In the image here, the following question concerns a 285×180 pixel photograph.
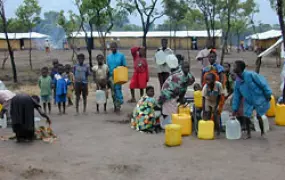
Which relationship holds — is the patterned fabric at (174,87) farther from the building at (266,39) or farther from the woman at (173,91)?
the building at (266,39)

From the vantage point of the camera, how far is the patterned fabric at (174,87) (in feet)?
25.3

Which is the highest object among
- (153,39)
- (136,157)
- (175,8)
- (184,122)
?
(175,8)

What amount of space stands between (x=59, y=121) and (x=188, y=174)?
4.28m

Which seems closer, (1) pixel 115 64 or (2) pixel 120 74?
(2) pixel 120 74

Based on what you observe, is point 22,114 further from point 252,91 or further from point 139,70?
point 139,70

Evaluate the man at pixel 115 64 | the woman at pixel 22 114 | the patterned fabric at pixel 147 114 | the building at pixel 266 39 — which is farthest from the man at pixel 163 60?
the building at pixel 266 39

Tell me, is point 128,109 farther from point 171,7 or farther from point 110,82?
point 171,7

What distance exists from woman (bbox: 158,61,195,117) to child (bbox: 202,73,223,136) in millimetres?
528

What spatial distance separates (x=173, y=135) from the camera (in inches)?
261

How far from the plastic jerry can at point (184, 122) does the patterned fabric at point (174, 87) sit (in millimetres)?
418

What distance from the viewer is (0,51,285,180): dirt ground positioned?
210 inches

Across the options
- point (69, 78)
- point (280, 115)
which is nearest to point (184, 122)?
point (280, 115)

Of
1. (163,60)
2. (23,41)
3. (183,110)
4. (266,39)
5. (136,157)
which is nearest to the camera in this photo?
(136,157)

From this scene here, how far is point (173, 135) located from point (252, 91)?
1455mm
